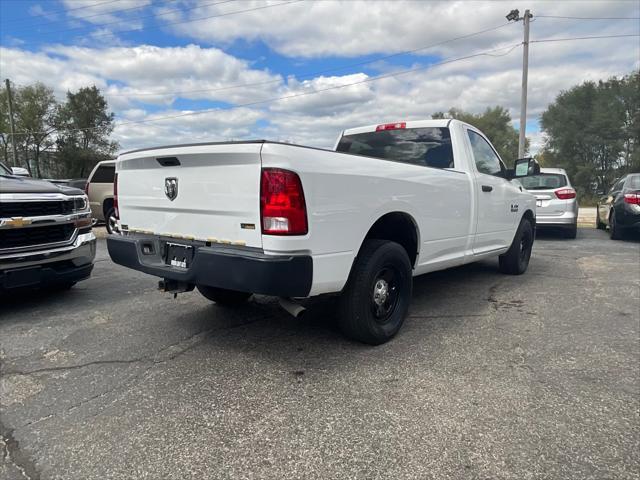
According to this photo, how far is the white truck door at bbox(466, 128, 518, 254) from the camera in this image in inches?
196

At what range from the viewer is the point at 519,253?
622 cm

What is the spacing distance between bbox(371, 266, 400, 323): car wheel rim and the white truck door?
1648 millimetres

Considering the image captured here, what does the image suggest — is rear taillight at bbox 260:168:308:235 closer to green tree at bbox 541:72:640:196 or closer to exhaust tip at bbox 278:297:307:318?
exhaust tip at bbox 278:297:307:318

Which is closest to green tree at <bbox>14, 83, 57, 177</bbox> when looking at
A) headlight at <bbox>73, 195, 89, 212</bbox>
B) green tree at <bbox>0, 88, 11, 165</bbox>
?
green tree at <bbox>0, 88, 11, 165</bbox>

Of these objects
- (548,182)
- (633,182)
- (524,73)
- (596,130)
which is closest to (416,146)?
(548,182)

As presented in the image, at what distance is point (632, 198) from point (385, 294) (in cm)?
814

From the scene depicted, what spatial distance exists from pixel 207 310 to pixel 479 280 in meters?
3.57

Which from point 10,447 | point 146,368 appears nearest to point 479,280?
point 146,368

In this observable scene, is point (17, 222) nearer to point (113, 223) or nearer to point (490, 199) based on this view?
point (113, 223)

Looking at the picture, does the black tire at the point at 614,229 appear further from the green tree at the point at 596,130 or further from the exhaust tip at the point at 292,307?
the green tree at the point at 596,130

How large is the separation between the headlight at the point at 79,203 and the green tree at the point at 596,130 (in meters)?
40.9

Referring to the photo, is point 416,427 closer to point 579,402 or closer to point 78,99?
point 579,402

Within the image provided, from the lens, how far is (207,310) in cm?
451

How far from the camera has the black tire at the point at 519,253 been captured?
6.16 m
